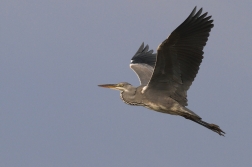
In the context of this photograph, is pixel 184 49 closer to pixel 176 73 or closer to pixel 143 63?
pixel 176 73

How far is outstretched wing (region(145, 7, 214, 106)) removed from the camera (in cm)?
1161

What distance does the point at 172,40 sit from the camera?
11.6 metres

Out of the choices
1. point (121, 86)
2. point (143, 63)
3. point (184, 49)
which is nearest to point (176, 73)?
A: point (184, 49)

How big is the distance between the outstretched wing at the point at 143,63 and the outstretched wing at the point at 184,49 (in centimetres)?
183

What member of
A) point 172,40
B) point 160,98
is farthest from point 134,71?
point 172,40

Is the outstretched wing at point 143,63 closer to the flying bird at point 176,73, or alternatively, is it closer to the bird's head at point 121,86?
the bird's head at point 121,86

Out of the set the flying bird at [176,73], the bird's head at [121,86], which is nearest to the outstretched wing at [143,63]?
the bird's head at [121,86]

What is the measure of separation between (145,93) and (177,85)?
71 centimetres

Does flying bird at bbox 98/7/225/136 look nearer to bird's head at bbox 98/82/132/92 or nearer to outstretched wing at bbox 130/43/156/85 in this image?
bird's head at bbox 98/82/132/92

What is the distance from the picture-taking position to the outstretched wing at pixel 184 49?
11.6 metres

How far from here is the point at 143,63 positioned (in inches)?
605

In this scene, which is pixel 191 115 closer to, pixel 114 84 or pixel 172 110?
pixel 172 110

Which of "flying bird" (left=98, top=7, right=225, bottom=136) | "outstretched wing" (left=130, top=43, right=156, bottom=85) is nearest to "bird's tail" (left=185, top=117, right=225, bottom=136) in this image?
"flying bird" (left=98, top=7, right=225, bottom=136)

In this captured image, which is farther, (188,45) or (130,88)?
(130,88)
